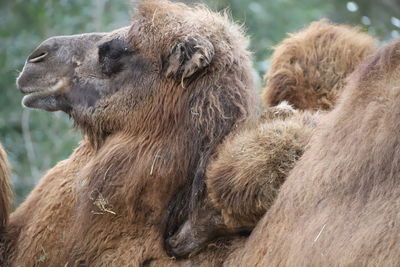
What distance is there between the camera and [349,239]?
12.3 ft

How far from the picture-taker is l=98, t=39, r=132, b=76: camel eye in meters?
5.18

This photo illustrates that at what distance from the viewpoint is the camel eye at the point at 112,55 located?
518cm

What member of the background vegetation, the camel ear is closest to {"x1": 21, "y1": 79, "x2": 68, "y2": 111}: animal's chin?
the camel ear

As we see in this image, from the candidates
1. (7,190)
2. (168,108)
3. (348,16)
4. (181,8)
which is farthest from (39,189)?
(348,16)

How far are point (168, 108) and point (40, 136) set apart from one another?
20.1ft

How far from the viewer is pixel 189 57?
4922 mm

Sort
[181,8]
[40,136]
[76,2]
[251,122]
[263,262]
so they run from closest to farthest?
[263,262] < [251,122] < [181,8] < [40,136] < [76,2]

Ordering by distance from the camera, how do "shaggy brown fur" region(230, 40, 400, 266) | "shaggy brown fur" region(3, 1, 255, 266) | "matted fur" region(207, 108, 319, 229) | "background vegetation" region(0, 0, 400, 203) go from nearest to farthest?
"shaggy brown fur" region(230, 40, 400, 266)
"matted fur" region(207, 108, 319, 229)
"shaggy brown fur" region(3, 1, 255, 266)
"background vegetation" region(0, 0, 400, 203)

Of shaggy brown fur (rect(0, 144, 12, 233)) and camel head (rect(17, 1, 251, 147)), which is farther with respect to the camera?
shaggy brown fur (rect(0, 144, 12, 233))

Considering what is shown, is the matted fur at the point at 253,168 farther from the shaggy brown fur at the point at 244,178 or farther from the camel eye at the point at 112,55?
the camel eye at the point at 112,55

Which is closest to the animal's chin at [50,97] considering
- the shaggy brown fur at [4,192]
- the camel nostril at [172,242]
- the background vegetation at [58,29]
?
the shaggy brown fur at [4,192]

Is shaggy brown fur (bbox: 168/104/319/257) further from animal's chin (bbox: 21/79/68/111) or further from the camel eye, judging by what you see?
animal's chin (bbox: 21/79/68/111)

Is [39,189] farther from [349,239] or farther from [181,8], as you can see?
[349,239]

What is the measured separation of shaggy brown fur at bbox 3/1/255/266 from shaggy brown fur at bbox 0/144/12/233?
0.09 m
